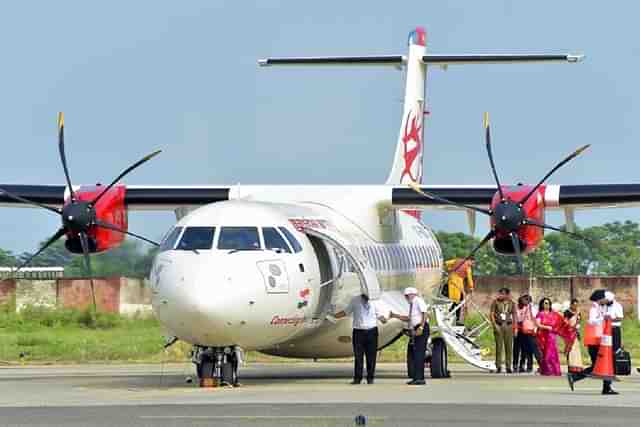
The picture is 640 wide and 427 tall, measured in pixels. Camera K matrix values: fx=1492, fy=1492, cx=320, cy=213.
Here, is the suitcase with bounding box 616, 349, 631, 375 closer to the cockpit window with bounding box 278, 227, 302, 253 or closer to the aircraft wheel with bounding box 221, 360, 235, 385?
the cockpit window with bounding box 278, 227, 302, 253

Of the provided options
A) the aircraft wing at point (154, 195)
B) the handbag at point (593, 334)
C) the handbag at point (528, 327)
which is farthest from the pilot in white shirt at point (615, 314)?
the aircraft wing at point (154, 195)

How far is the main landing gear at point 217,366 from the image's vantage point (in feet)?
67.9

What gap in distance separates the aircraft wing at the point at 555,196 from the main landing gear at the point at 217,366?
6.09 meters

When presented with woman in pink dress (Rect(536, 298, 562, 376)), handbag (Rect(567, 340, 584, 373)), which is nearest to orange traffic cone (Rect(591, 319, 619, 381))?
handbag (Rect(567, 340, 584, 373))

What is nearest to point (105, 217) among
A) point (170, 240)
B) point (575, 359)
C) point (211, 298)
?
point (170, 240)

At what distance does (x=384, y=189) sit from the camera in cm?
2616

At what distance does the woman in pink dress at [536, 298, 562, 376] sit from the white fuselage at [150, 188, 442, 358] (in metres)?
2.29

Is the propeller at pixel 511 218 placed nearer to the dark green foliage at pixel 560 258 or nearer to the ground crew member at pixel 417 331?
the ground crew member at pixel 417 331

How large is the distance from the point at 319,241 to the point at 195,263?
331 cm

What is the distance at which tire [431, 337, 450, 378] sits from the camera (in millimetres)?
24562

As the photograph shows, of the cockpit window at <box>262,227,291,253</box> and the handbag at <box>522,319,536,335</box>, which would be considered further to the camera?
the handbag at <box>522,319,536,335</box>

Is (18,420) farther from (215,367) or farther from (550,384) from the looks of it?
(550,384)

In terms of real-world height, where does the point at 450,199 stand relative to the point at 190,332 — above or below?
above

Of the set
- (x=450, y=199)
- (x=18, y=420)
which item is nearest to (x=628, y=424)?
(x=18, y=420)
